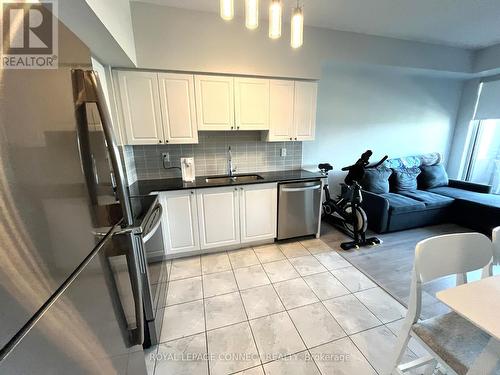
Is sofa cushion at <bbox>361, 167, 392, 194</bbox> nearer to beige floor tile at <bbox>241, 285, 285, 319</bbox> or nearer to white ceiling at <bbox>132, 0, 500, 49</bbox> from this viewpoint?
white ceiling at <bbox>132, 0, 500, 49</bbox>

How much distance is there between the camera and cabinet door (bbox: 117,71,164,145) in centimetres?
228

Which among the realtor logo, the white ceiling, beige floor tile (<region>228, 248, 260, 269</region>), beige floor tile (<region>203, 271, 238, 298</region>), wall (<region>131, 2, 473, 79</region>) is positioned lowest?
beige floor tile (<region>203, 271, 238, 298</region>)

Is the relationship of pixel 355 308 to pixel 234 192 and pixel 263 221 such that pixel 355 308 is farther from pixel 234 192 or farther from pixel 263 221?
pixel 234 192

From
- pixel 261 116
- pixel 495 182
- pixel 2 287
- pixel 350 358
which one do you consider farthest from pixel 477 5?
pixel 2 287

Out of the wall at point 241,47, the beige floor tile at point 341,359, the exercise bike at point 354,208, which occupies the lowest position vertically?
the beige floor tile at point 341,359

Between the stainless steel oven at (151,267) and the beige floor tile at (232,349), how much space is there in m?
0.43

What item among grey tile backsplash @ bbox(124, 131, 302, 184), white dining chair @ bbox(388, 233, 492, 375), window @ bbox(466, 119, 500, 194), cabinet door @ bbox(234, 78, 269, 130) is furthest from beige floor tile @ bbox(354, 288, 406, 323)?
window @ bbox(466, 119, 500, 194)

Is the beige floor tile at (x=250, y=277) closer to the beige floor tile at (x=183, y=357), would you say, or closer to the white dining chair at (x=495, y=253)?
the beige floor tile at (x=183, y=357)

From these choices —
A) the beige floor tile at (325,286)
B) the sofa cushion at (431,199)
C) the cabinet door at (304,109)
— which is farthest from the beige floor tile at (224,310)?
the sofa cushion at (431,199)

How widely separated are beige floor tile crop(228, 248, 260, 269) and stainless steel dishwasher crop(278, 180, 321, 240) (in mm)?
483

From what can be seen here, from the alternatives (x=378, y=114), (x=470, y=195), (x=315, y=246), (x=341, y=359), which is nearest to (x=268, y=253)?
(x=315, y=246)

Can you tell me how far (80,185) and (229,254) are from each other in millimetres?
2282

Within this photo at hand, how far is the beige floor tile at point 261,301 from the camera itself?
1.83 meters

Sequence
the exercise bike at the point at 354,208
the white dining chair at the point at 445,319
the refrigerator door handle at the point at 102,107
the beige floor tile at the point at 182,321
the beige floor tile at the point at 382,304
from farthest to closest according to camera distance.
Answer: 1. the exercise bike at the point at 354,208
2. the beige floor tile at the point at 382,304
3. the beige floor tile at the point at 182,321
4. the white dining chair at the point at 445,319
5. the refrigerator door handle at the point at 102,107
